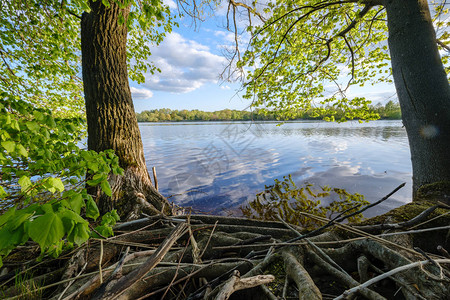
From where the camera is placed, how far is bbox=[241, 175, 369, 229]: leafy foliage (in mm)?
5457

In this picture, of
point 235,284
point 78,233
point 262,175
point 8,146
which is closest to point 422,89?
point 235,284

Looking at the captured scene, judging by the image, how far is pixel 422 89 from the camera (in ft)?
8.89

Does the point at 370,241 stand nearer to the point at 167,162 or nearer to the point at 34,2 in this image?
the point at 34,2

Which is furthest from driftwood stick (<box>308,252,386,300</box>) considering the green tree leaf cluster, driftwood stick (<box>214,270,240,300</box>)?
the green tree leaf cluster

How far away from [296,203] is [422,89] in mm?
4751

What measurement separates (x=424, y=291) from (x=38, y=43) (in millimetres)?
10428

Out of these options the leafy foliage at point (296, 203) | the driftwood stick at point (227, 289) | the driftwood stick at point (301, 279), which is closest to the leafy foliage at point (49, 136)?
the driftwood stick at point (227, 289)

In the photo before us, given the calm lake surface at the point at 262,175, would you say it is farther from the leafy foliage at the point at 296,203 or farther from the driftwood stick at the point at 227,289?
the driftwood stick at the point at 227,289

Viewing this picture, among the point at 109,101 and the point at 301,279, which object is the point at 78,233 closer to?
the point at 301,279

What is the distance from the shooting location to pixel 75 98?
872 centimetres

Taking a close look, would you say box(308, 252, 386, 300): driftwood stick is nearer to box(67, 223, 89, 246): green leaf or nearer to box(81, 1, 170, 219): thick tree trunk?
box(67, 223, 89, 246): green leaf

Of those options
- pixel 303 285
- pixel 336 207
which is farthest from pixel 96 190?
pixel 336 207

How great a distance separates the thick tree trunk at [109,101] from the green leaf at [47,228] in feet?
7.92

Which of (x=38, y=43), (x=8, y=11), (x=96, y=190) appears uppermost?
(x=8, y=11)
